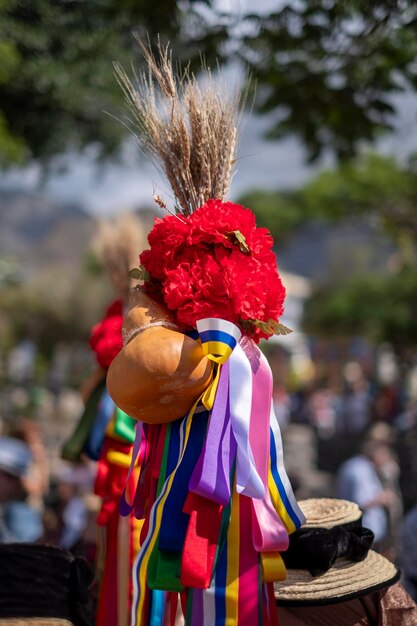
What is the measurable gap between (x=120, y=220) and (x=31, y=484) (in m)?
2.26

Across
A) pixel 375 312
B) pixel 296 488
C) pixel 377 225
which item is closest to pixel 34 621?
pixel 296 488

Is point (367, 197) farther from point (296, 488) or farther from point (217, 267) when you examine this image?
point (217, 267)

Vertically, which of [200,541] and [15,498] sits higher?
[15,498]

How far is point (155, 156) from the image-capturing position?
257 cm

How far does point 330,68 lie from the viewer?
4566mm

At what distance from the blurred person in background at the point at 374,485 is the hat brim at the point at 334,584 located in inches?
126

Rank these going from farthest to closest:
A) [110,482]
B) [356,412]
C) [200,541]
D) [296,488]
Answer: [356,412]
[296,488]
[110,482]
[200,541]

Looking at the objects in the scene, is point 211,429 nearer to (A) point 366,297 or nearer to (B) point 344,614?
(B) point 344,614

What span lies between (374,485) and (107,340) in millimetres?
3284

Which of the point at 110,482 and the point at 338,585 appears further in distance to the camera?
the point at 110,482

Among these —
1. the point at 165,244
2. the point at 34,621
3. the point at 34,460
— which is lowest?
the point at 34,621

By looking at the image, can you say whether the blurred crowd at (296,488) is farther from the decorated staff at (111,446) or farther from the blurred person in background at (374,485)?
the decorated staff at (111,446)

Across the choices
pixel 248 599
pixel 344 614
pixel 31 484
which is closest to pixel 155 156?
pixel 248 599

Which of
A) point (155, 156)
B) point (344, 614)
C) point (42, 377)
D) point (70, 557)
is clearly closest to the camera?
point (344, 614)
